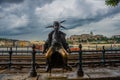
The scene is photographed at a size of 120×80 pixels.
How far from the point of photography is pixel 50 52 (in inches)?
380

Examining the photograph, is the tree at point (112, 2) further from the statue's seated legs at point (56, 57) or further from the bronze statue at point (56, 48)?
the statue's seated legs at point (56, 57)

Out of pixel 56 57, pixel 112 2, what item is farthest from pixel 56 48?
pixel 112 2

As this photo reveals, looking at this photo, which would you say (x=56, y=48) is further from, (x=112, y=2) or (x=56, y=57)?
(x=112, y=2)

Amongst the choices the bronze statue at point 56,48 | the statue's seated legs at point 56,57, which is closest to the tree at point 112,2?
the bronze statue at point 56,48

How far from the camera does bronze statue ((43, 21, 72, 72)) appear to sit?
9.64m

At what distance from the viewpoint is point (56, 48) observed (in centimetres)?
965

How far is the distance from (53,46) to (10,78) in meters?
3.67

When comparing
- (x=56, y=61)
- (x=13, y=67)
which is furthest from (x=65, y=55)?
(x=13, y=67)

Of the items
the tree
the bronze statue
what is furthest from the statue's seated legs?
the tree

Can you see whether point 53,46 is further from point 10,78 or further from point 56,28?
point 10,78

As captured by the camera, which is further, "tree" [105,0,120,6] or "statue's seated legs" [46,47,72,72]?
"tree" [105,0,120,6]

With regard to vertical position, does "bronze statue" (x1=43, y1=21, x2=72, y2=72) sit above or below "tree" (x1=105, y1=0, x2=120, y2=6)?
below

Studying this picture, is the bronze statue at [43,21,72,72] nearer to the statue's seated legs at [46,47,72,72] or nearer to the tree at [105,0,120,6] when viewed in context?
the statue's seated legs at [46,47,72,72]

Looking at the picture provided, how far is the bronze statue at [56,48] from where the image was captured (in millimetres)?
9641
